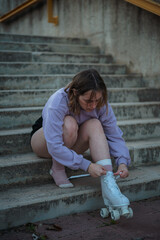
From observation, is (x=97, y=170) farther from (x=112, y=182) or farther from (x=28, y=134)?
(x=28, y=134)

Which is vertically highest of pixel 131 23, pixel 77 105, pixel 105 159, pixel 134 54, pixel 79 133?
pixel 131 23

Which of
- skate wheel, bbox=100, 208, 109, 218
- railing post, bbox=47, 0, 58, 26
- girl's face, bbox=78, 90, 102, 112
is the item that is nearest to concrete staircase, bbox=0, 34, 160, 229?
skate wheel, bbox=100, 208, 109, 218

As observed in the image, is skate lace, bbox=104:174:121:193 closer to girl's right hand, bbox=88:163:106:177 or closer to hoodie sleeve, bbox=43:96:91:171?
girl's right hand, bbox=88:163:106:177

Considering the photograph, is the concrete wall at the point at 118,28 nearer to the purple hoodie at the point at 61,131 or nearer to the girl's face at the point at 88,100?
the purple hoodie at the point at 61,131

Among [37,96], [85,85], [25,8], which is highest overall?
[25,8]

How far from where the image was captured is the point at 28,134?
287 cm

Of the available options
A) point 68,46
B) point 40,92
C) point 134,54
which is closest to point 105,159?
point 40,92

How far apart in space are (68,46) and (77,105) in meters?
3.35

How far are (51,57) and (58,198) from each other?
3.02 metres

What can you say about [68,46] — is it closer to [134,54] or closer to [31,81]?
[134,54]

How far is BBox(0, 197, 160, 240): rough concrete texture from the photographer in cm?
191

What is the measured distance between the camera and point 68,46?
5.37 meters

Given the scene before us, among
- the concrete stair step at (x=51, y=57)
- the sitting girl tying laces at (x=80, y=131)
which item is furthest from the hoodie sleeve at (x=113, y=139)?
the concrete stair step at (x=51, y=57)

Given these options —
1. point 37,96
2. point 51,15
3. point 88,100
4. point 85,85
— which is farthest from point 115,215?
point 51,15
